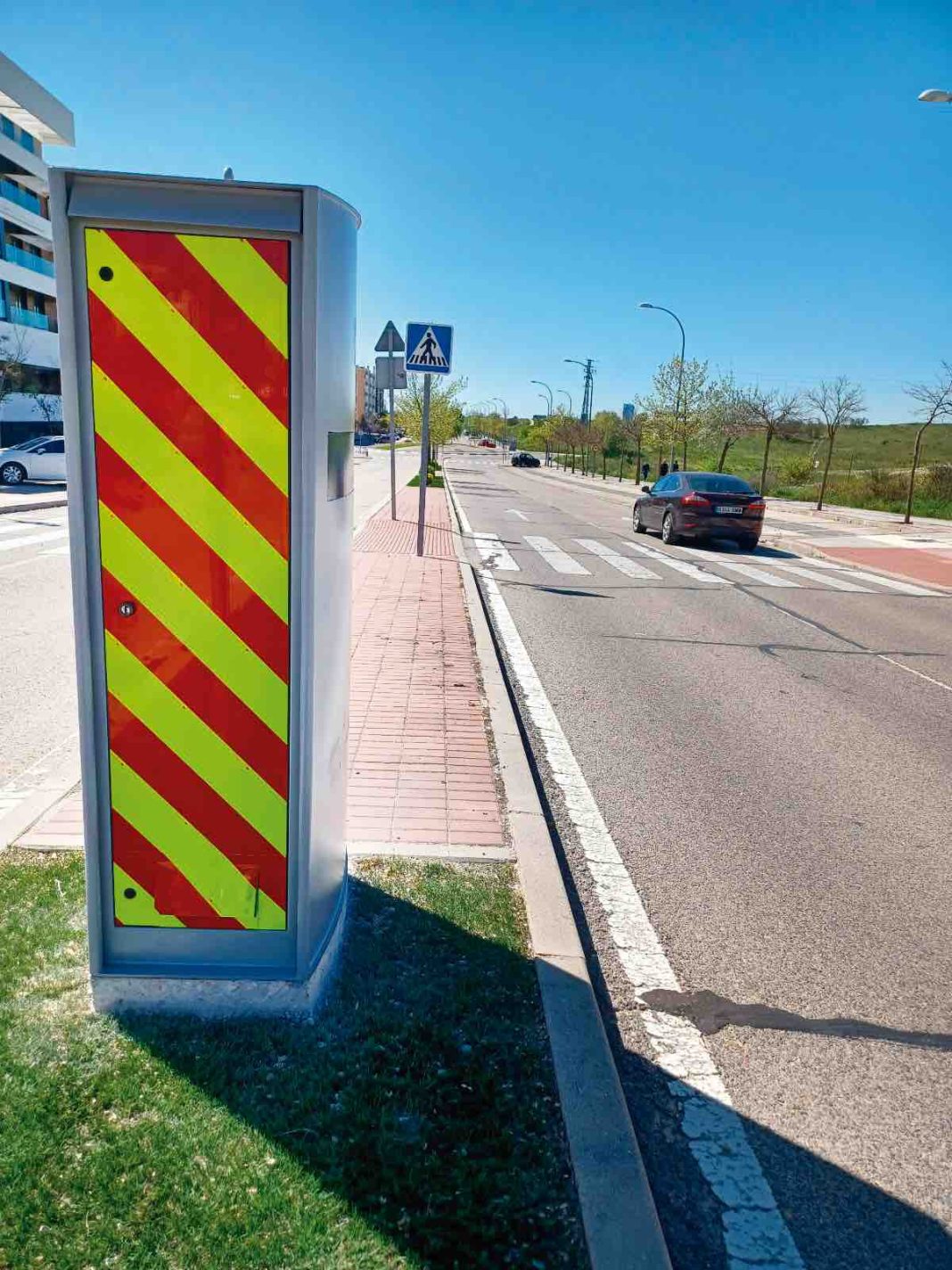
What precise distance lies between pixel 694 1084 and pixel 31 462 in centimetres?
2743

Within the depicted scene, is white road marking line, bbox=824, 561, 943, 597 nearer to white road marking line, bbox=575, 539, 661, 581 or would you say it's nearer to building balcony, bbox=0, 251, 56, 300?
white road marking line, bbox=575, 539, 661, 581

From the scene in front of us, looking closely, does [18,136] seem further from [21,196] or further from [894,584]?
[894,584]

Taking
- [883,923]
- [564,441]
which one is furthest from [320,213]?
[564,441]

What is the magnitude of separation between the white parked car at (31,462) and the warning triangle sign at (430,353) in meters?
16.2

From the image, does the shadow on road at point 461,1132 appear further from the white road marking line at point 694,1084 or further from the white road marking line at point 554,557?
the white road marking line at point 554,557

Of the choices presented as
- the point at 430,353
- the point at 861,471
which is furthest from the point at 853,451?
the point at 430,353

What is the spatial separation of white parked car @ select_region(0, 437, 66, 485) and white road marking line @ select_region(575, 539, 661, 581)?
50.4 ft

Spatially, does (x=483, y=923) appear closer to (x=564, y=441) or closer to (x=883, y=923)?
(x=883, y=923)

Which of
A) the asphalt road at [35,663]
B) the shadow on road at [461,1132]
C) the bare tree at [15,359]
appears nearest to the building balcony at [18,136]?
the bare tree at [15,359]

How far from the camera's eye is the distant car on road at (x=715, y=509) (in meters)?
18.3

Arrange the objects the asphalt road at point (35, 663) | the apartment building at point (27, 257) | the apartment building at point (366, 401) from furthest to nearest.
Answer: the apartment building at point (366, 401) < the apartment building at point (27, 257) < the asphalt road at point (35, 663)

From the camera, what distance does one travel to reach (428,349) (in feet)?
43.7

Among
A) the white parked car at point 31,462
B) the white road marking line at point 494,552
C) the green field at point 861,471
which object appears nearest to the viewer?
the white road marking line at point 494,552

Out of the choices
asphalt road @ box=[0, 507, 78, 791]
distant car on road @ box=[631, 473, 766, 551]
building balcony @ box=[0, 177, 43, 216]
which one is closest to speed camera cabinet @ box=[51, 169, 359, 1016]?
asphalt road @ box=[0, 507, 78, 791]
